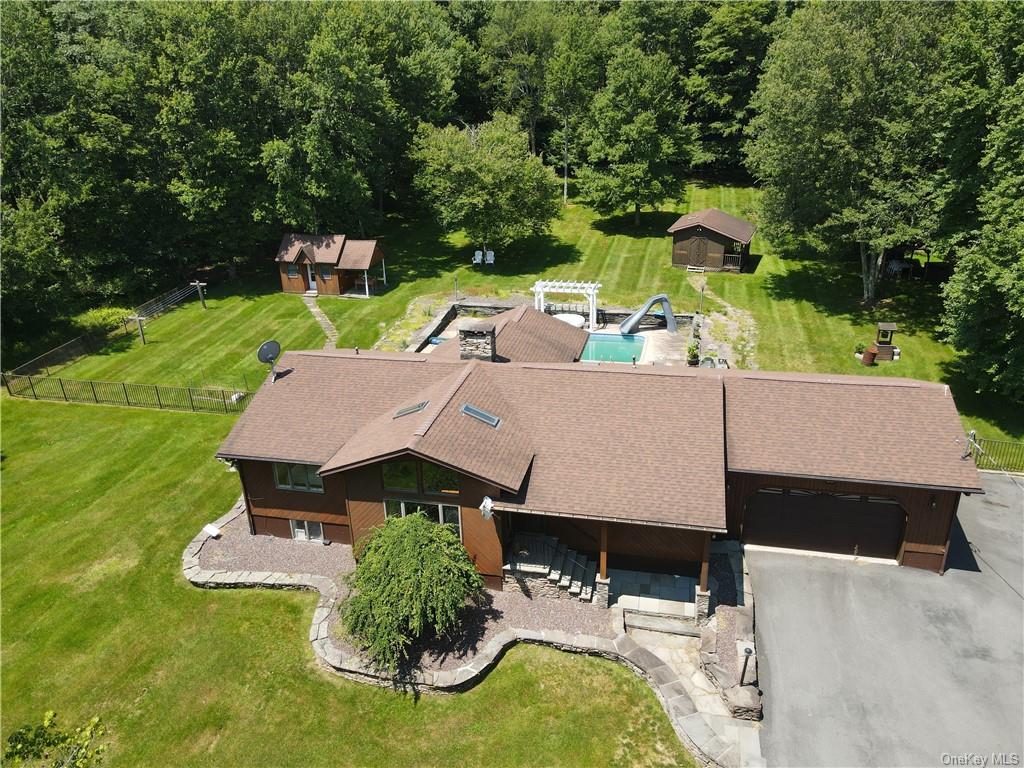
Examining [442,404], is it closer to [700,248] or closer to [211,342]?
[211,342]

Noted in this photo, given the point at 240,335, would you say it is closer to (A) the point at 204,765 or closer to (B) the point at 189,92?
(B) the point at 189,92

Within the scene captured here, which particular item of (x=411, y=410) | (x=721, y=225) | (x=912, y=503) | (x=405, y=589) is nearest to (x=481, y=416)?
(x=411, y=410)

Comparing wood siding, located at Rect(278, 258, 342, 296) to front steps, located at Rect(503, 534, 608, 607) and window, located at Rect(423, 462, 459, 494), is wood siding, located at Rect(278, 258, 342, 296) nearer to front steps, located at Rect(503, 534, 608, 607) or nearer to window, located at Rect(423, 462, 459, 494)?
window, located at Rect(423, 462, 459, 494)

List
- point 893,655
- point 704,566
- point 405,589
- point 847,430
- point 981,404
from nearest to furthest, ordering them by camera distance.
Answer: point 405,589 → point 893,655 → point 704,566 → point 847,430 → point 981,404

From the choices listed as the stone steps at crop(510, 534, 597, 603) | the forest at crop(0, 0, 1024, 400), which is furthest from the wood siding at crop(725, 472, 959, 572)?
the forest at crop(0, 0, 1024, 400)

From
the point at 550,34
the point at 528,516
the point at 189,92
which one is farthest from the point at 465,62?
the point at 528,516
